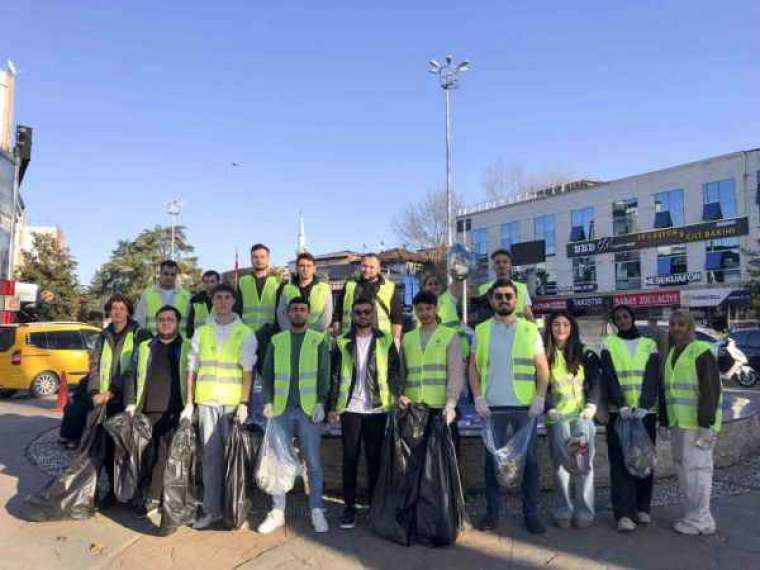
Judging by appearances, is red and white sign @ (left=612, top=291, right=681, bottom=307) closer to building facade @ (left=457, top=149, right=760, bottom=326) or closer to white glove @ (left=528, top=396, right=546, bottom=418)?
building facade @ (left=457, top=149, right=760, bottom=326)

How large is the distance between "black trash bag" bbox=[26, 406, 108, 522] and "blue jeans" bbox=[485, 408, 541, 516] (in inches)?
132

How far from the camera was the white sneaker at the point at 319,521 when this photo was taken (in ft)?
16.5

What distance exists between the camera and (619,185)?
40844 mm

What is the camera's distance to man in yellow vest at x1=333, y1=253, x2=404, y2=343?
6609 mm

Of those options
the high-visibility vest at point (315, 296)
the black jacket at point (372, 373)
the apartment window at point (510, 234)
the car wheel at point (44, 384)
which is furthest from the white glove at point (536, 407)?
the apartment window at point (510, 234)

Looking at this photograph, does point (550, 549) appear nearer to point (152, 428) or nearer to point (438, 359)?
point (438, 359)

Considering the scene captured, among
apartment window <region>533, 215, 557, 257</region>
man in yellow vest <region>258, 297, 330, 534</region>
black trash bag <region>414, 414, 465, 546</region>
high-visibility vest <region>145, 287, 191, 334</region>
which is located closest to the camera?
black trash bag <region>414, 414, 465, 546</region>

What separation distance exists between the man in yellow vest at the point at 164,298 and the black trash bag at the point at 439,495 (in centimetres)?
379

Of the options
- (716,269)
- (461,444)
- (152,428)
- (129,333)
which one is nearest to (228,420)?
(152,428)

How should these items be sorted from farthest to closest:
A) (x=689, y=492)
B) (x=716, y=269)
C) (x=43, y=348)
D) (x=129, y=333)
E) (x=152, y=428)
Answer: (x=716, y=269) < (x=43, y=348) < (x=129, y=333) < (x=152, y=428) < (x=689, y=492)

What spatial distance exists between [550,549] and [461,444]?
1.57 metres

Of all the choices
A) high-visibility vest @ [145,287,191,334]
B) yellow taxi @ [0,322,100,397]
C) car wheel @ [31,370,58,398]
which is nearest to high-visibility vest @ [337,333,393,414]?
high-visibility vest @ [145,287,191,334]

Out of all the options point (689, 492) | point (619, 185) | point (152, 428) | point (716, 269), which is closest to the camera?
point (689, 492)

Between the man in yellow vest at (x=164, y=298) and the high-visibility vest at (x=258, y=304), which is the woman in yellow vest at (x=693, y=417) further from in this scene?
the man in yellow vest at (x=164, y=298)
